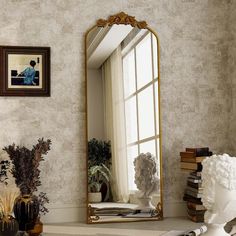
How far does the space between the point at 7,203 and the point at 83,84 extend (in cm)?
114

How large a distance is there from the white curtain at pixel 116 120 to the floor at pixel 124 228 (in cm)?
24

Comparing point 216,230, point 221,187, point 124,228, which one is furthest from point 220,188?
point 124,228

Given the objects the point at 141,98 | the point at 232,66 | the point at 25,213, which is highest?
the point at 232,66

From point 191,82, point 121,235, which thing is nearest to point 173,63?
point 191,82

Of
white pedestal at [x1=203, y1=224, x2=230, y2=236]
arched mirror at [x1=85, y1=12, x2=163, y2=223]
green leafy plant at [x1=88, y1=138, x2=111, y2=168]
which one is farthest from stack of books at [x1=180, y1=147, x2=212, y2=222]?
white pedestal at [x1=203, y1=224, x2=230, y2=236]

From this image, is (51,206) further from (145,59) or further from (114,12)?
(114,12)

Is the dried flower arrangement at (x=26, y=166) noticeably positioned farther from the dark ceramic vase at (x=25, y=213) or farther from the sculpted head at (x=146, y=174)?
the sculpted head at (x=146, y=174)

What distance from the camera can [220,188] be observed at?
2189 millimetres

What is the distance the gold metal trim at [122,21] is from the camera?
3477 millimetres

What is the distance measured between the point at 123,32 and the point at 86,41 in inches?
11.0

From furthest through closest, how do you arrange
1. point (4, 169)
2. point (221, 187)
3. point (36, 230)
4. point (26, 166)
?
point (4, 169) → point (26, 166) → point (36, 230) → point (221, 187)

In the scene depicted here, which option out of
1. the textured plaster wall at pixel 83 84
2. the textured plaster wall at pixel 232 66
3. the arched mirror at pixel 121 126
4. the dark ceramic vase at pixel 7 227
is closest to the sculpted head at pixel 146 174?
the arched mirror at pixel 121 126

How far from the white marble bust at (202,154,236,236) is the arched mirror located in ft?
3.79

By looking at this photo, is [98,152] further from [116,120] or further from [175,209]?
[175,209]
